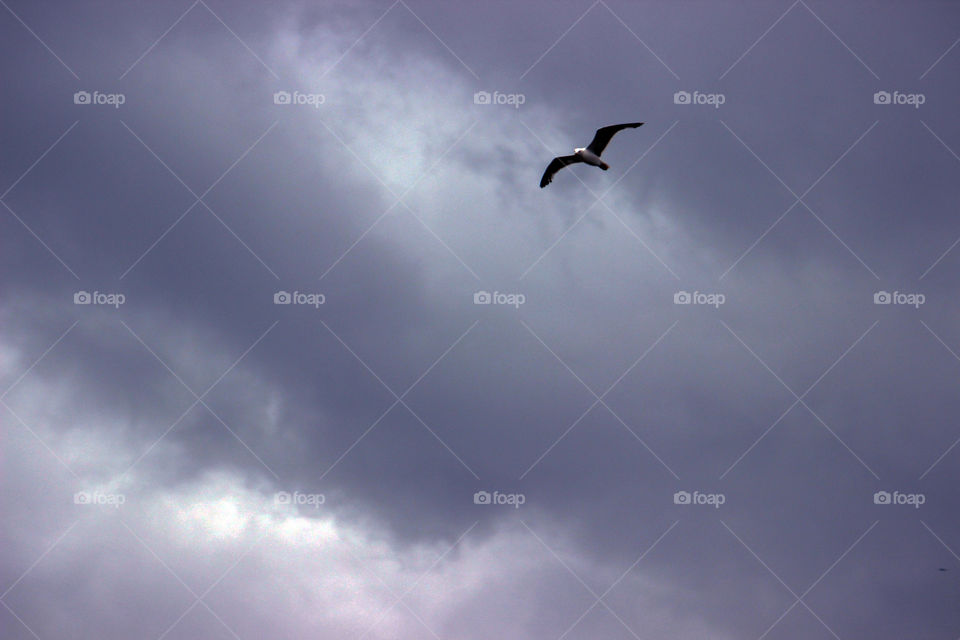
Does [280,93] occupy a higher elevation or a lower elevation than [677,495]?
higher

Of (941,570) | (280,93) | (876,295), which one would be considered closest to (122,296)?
(280,93)

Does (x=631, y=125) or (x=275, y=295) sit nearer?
(x=631, y=125)

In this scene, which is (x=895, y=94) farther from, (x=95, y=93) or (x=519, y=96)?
(x=95, y=93)

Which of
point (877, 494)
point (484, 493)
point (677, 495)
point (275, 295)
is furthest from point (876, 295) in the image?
point (275, 295)

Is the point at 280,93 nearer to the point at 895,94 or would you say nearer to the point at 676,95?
the point at 676,95

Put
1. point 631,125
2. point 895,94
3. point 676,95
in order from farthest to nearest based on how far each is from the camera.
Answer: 1. point 895,94
2. point 676,95
3. point 631,125

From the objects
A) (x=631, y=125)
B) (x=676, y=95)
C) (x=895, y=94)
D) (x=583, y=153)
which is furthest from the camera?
(x=895, y=94)

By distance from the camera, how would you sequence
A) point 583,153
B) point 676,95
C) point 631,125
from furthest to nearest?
point 676,95 → point 583,153 → point 631,125

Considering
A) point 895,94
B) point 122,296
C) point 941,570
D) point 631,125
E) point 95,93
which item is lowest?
point 941,570

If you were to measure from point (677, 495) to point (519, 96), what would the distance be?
3967cm

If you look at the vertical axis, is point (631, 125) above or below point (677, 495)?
above

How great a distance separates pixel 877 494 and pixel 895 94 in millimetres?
37806

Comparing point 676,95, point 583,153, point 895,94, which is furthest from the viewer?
point 895,94

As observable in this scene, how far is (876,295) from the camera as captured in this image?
113375 millimetres
